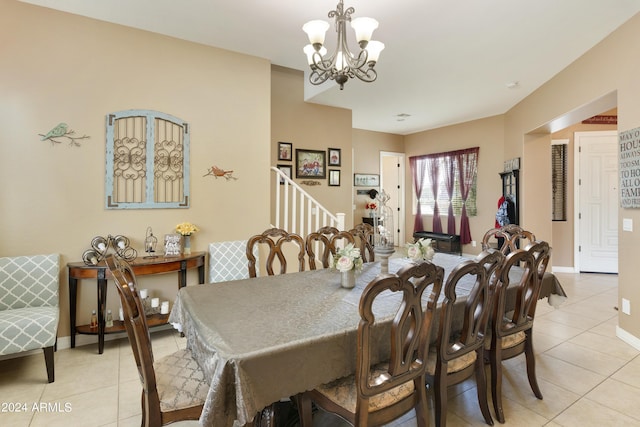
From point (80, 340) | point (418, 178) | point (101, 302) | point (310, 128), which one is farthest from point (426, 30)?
point (418, 178)

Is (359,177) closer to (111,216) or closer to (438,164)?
(438,164)

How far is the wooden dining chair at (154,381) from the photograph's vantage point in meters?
1.40

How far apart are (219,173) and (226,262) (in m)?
1.02

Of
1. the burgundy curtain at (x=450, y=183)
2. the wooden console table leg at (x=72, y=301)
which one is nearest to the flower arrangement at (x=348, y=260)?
the wooden console table leg at (x=72, y=301)

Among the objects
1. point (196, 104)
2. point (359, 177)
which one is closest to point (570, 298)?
point (359, 177)

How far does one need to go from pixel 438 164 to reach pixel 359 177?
1.85m

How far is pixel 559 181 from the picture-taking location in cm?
595

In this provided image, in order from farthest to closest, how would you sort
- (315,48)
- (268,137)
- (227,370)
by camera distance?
(268,137)
(315,48)
(227,370)

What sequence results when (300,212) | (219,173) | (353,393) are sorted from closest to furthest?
(353,393) → (219,173) → (300,212)

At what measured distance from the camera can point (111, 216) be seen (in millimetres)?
3213

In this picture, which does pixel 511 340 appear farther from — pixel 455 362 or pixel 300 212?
pixel 300 212

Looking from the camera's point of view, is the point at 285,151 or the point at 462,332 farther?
the point at 285,151

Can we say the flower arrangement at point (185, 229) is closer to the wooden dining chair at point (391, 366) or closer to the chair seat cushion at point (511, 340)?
the wooden dining chair at point (391, 366)

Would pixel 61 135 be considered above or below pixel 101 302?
above
